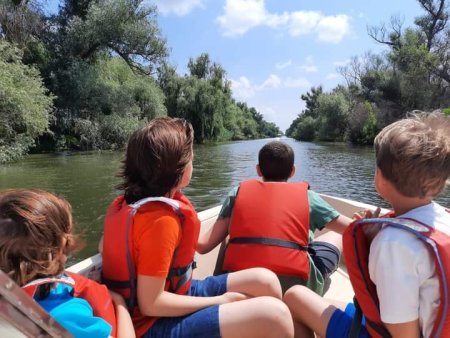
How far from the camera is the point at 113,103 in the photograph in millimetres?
17734

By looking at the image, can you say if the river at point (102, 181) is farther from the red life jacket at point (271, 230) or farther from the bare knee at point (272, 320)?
the bare knee at point (272, 320)

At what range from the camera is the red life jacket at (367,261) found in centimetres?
100

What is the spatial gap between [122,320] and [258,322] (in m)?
0.41

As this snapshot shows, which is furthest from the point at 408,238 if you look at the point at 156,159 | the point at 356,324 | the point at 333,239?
the point at 333,239

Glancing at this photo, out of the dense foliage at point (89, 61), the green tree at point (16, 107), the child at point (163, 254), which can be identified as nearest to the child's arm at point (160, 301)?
the child at point (163, 254)

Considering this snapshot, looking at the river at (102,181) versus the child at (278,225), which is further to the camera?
the river at (102,181)

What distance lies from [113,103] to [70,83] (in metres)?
1.89

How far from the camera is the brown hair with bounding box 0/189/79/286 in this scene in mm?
967

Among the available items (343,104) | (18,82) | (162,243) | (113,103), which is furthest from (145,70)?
(343,104)

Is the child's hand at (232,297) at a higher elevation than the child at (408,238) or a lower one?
lower

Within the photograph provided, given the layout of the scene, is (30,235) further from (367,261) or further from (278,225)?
(278,225)

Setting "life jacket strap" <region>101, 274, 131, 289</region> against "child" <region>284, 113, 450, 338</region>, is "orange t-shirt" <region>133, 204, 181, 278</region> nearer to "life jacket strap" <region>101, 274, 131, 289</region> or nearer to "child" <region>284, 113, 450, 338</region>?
"life jacket strap" <region>101, 274, 131, 289</region>

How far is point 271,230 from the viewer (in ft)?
5.81

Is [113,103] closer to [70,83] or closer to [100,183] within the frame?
[70,83]
